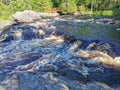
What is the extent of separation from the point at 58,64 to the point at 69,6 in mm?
38169

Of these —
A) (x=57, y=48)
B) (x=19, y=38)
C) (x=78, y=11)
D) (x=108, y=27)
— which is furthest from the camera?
(x=78, y=11)

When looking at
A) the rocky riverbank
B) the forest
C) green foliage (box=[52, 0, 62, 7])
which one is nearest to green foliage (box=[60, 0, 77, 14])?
the forest

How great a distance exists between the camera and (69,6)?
55.1m

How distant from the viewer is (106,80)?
15.3 m

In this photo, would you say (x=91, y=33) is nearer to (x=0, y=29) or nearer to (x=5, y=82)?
(x=0, y=29)

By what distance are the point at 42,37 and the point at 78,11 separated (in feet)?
99.7

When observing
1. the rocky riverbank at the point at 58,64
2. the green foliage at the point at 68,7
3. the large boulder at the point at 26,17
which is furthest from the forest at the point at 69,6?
the rocky riverbank at the point at 58,64

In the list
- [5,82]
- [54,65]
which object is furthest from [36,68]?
[5,82]

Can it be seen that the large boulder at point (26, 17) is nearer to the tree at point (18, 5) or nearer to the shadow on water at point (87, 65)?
the tree at point (18, 5)

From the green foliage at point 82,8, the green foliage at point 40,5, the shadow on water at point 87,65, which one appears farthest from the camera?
the green foliage at point 82,8

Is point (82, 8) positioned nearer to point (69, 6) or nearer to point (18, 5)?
point (69, 6)

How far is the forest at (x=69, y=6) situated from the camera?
50.7 m

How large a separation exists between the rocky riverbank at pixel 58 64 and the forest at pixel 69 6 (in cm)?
2415

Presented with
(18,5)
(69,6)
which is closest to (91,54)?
(18,5)
